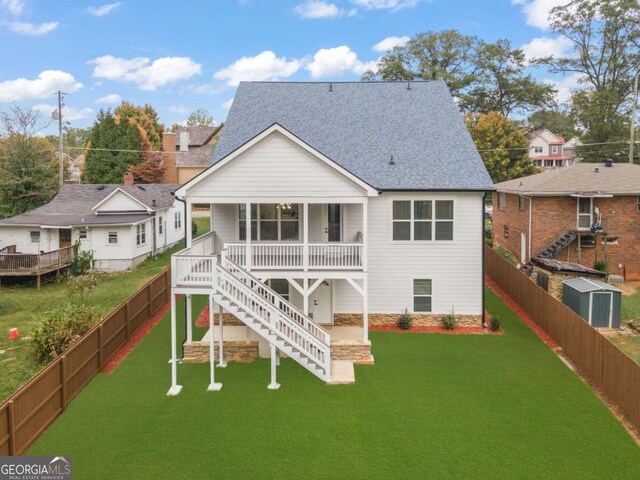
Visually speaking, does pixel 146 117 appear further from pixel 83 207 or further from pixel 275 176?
pixel 275 176

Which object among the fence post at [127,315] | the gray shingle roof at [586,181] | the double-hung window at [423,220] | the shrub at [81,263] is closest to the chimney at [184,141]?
the shrub at [81,263]

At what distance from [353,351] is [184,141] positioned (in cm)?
4979

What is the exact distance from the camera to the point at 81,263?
2623cm

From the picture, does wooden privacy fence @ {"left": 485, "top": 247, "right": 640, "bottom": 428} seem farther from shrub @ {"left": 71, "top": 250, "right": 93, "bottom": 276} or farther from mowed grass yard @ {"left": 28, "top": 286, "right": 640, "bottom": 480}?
shrub @ {"left": 71, "top": 250, "right": 93, "bottom": 276}

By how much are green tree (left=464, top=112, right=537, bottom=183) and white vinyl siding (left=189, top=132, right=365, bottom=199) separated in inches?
1339

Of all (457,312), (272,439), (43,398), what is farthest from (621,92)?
(43,398)

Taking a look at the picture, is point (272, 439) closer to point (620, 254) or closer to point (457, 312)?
point (457, 312)

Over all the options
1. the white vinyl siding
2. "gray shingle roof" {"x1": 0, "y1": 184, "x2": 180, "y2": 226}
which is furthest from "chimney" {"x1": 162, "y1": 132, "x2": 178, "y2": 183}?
the white vinyl siding

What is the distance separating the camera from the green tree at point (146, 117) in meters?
61.7

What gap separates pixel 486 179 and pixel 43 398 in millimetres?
15434

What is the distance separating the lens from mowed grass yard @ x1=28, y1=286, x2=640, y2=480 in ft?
29.1

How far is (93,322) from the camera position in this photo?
15.1 metres

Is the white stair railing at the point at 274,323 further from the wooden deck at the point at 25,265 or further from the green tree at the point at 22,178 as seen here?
the green tree at the point at 22,178

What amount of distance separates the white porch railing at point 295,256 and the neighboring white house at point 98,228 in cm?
1502
